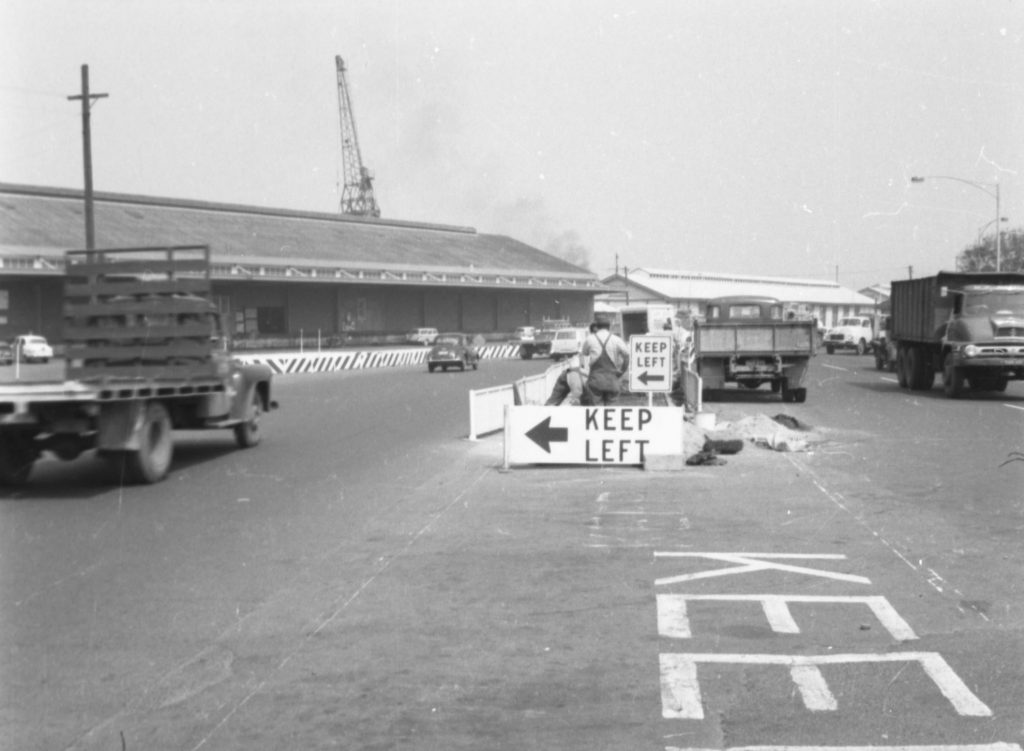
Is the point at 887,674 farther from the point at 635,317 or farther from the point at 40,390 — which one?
the point at 635,317

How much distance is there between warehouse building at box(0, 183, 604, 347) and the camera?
48781 millimetres

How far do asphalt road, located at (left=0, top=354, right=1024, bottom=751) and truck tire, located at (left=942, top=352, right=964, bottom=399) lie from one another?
12.1 meters

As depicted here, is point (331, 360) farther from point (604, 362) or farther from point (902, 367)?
point (604, 362)

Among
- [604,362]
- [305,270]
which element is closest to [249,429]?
[604,362]

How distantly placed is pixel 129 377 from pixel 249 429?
10.5 ft

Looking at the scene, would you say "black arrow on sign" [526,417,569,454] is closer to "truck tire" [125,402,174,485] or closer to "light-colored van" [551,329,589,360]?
"truck tire" [125,402,174,485]

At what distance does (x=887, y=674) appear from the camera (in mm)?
5762

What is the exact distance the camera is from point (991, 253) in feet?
241

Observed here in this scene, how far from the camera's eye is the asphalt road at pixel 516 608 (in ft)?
16.9

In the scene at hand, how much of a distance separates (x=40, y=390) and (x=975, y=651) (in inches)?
375

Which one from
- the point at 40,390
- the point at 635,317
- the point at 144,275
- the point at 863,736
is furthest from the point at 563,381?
the point at 635,317

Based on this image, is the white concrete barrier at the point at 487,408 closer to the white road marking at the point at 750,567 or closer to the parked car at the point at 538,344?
the white road marking at the point at 750,567

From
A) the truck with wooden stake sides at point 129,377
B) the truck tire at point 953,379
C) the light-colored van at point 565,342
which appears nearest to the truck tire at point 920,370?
the truck tire at point 953,379

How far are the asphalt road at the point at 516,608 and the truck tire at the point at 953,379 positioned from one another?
12.1 meters
